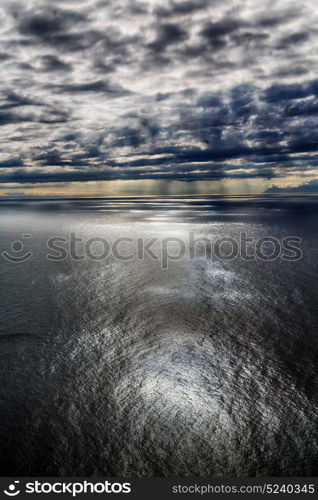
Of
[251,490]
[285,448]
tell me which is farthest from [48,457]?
[285,448]

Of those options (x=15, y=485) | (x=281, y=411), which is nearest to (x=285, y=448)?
(x=281, y=411)

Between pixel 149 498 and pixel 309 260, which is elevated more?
pixel 309 260

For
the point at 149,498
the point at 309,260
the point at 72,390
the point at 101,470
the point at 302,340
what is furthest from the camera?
the point at 309,260

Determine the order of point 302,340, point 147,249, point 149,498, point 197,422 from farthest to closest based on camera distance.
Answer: point 147,249 → point 302,340 → point 197,422 → point 149,498

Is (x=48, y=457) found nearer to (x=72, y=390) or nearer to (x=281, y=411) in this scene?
(x=72, y=390)

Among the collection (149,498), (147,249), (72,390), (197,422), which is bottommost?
(149,498)

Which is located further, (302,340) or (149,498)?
(302,340)
